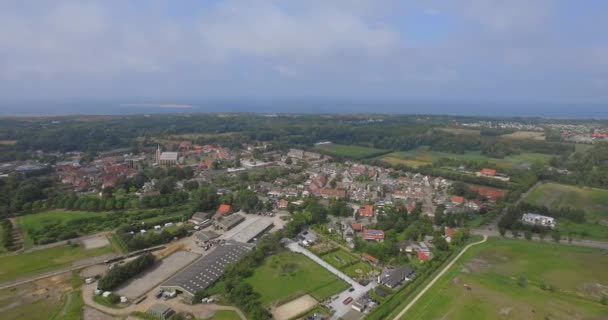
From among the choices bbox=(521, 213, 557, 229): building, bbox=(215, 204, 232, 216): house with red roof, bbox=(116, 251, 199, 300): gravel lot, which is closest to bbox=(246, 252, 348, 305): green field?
bbox=(116, 251, 199, 300): gravel lot

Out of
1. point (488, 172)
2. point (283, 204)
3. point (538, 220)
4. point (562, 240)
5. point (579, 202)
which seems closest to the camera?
point (562, 240)

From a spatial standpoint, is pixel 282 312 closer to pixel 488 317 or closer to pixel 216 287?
pixel 216 287

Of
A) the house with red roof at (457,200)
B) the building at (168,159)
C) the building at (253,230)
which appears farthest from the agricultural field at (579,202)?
the building at (168,159)

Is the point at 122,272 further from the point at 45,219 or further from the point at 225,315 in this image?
the point at 45,219

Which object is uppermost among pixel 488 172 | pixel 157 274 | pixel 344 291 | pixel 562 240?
pixel 488 172

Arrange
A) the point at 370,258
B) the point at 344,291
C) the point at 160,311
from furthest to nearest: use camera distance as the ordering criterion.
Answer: the point at 370,258 → the point at 344,291 → the point at 160,311

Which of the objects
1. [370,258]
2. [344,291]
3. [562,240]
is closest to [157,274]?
[344,291]
